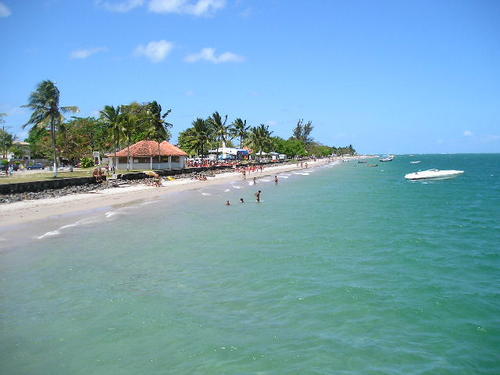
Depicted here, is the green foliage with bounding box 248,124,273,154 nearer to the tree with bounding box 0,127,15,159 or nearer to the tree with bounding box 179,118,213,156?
the tree with bounding box 179,118,213,156

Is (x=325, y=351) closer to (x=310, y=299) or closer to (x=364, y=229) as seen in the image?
(x=310, y=299)

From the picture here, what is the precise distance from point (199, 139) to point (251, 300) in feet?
222

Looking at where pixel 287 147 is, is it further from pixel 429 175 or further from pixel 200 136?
pixel 429 175

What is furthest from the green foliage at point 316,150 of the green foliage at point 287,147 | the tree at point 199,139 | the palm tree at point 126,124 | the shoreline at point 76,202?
the shoreline at point 76,202

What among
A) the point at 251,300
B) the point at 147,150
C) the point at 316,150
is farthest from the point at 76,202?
the point at 316,150

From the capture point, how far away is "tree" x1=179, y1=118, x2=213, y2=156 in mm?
75181

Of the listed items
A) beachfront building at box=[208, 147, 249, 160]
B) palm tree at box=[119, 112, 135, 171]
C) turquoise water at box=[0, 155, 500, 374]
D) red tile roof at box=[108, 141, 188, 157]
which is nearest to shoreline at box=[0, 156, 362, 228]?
turquoise water at box=[0, 155, 500, 374]

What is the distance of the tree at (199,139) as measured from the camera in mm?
75181

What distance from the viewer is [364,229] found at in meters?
22.2

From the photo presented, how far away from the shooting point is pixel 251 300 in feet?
37.9

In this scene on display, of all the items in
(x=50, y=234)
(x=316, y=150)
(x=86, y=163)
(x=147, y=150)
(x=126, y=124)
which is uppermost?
(x=126, y=124)

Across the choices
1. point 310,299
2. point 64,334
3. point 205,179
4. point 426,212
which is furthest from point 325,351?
point 205,179

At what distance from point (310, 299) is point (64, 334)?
629 cm

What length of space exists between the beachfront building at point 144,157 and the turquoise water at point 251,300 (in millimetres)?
34025
